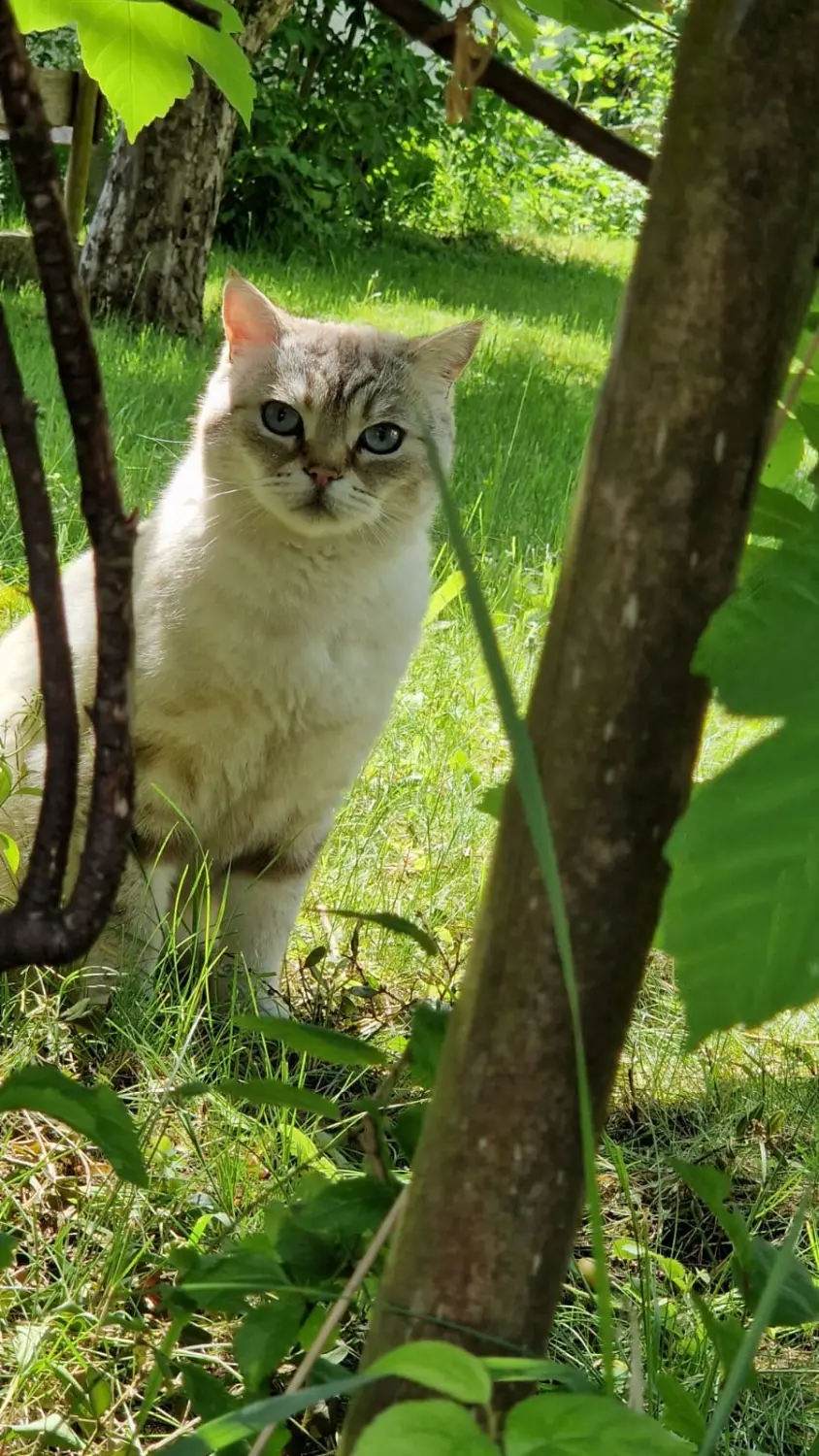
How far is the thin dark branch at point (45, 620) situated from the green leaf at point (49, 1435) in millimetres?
515

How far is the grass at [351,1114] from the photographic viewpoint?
106 cm

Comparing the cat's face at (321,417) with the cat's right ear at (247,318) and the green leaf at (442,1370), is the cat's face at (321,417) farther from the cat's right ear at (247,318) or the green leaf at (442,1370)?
the green leaf at (442,1370)

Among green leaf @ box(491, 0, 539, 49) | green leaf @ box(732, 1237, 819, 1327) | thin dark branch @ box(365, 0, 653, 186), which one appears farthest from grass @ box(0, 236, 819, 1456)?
green leaf @ box(491, 0, 539, 49)

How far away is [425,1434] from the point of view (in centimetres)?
45

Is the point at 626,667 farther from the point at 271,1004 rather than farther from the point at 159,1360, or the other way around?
the point at 271,1004

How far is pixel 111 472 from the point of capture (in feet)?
1.88

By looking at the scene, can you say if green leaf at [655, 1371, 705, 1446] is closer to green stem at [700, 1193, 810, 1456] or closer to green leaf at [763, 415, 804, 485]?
green stem at [700, 1193, 810, 1456]

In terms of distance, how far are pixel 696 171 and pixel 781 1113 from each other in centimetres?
132

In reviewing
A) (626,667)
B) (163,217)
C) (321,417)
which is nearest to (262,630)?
(321,417)

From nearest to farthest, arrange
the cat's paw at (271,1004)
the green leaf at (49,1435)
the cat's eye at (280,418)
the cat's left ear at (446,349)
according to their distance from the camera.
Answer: the green leaf at (49,1435), the cat's paw at (271,1004), the cat's eye at (280,418), the cat's left ear at (446,349)

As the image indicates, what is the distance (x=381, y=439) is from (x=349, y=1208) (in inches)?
59.0

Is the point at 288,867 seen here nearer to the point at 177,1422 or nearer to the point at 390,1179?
the point at 177,1422

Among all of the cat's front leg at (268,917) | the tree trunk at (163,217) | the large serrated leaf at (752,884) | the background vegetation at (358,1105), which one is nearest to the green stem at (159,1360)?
the background vegetation at (358,1105)

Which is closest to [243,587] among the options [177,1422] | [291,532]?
[291,532]
